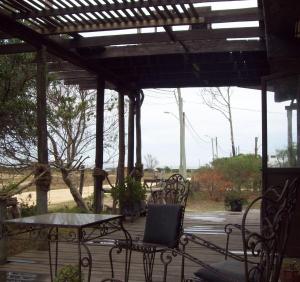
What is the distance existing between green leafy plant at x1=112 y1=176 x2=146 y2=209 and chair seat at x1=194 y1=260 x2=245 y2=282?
18.5 feet

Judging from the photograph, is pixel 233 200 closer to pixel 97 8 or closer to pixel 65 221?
pixel 97 8

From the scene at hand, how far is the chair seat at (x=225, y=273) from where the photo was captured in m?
2.54

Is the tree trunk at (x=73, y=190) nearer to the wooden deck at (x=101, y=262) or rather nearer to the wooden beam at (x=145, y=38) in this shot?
Answer: the wooden deck at (x=101, y=262)

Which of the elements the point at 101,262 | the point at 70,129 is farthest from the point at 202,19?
the point at 70,129

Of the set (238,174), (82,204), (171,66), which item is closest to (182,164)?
(238,174)

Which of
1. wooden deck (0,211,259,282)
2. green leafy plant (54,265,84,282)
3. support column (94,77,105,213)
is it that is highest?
support column (94,77,105,213)

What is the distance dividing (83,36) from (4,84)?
4.20ft

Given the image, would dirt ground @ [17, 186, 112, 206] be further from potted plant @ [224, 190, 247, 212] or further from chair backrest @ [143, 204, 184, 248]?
chair backrest @ [143, 204, 184, 248]

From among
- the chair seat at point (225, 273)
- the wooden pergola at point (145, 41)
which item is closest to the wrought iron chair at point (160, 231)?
the chair seat at point (225, 273)

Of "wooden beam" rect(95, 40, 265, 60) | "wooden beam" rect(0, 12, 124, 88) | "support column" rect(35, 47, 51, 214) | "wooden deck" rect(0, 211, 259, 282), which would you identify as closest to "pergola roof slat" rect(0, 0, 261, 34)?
"wooden beam" rect(0, 12, 124, 88)

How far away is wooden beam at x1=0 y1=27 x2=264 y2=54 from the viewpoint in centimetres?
580

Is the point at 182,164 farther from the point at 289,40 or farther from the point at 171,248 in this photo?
the point at 171,248

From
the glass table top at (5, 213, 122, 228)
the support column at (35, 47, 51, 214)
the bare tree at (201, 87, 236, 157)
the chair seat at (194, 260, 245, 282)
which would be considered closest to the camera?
the chair seat at (194, 260, 245, 282)

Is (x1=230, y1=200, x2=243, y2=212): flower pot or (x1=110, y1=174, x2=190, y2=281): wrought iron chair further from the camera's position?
(x1=230, y1=200, x2=243, y2=212): flower pot
